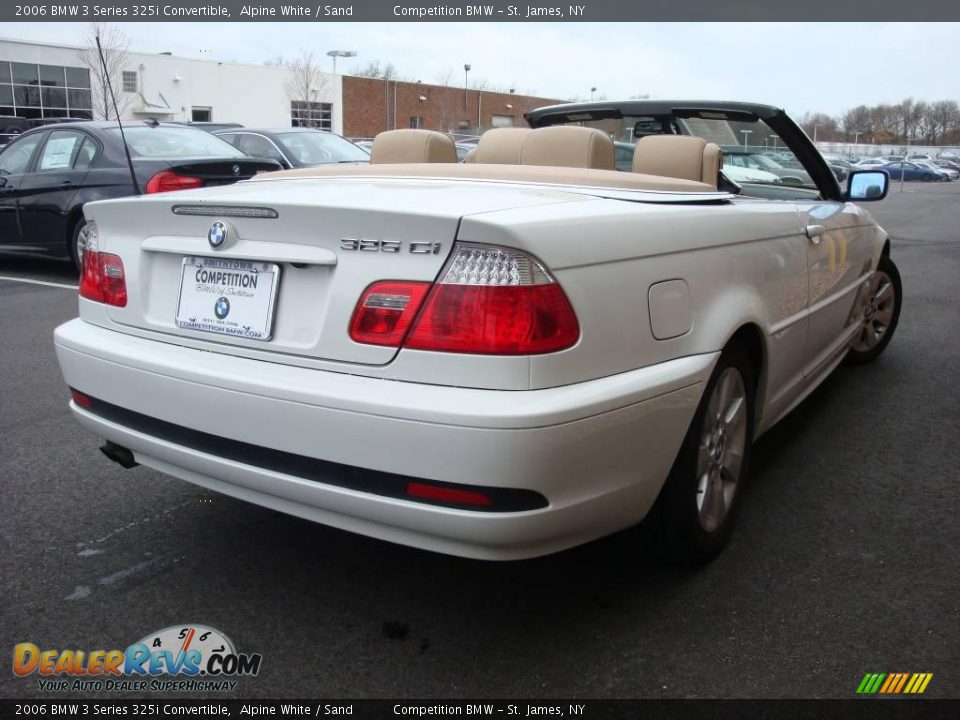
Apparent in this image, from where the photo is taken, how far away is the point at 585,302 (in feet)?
7.21

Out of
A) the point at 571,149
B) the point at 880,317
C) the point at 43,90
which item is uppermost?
the point at 43,90

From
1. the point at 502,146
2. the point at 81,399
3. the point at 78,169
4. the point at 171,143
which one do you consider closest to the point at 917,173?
the point at 171,143

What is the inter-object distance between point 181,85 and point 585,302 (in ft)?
182

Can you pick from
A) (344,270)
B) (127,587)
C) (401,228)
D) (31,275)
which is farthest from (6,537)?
(31,275)

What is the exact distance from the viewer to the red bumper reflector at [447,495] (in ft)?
6.87

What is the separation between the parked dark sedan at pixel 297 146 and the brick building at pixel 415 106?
160ft

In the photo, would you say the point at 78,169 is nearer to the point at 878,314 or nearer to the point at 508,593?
the point at 878,314

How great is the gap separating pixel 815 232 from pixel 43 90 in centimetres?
5097

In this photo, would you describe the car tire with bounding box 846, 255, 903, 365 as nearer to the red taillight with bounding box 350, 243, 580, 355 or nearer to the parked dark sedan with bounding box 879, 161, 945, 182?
the red taillight with bounding box 350, 243, 580, 355

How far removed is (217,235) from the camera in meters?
2.48

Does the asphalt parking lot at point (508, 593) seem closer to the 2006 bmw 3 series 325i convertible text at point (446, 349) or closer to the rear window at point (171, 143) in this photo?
the 2006 bmw 3 series 325i convertible text at point (446, 349)

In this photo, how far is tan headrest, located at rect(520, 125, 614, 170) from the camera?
11.1 ft

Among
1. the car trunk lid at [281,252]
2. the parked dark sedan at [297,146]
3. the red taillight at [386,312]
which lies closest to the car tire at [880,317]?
the car trunk lid at [281,252]
